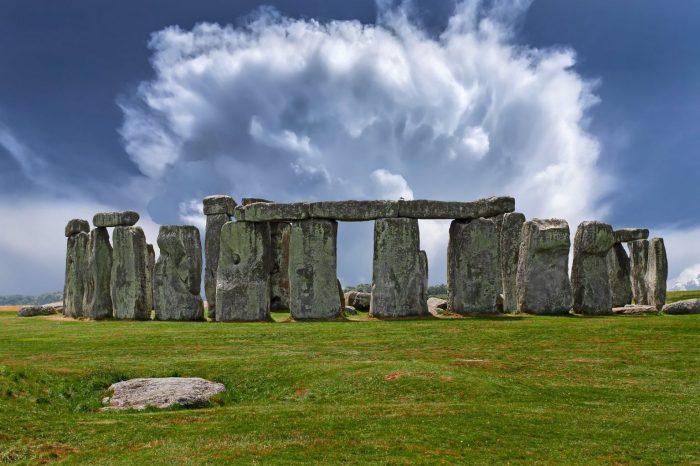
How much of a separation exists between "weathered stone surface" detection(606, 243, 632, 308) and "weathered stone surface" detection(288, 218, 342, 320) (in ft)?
63.7

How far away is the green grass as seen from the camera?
39.0 ft

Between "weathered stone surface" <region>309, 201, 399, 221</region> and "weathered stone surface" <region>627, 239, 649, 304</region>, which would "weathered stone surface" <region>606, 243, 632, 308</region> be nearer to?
"weathered stone surface" <region>627, 239, 649, 304</region>

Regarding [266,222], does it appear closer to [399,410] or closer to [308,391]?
[308,391]

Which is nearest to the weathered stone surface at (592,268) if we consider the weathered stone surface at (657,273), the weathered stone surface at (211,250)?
the weathered stone surface at (657,273)

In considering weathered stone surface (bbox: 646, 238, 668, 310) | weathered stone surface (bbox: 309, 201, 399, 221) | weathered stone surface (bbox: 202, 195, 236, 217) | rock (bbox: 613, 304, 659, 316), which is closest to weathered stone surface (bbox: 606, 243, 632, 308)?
weathered stone surface (bbox: 646, 238, 668, 310)

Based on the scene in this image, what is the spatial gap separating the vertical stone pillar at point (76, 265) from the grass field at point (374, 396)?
429 inches

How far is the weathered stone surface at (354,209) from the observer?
31281mm

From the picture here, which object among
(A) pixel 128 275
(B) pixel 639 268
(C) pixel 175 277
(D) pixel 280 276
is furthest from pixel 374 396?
(B) pixel 639 268

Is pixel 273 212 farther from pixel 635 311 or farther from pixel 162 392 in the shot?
pixel 635 311

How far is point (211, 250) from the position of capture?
3756cm

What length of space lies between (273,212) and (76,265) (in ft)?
43.3

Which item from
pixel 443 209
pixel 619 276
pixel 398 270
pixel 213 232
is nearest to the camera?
pixel 398 270

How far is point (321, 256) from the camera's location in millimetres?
31109

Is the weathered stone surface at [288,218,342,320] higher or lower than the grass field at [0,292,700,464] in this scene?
higher
